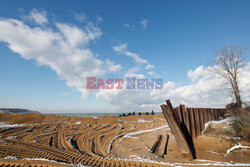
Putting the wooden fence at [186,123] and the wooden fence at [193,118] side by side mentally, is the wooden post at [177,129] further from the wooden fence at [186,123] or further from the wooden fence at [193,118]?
the wooden fence at [193,118]

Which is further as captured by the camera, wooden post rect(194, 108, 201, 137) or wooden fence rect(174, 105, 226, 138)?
wooden post rect(194, 108, 201, 137)

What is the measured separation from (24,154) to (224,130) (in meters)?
9.97

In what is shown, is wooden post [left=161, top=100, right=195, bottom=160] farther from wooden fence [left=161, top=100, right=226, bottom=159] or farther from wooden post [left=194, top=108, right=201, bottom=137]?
wooden post [left=194, top=108, right=201, bottom=137]

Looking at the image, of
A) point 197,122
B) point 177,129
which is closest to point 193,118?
point 197,122

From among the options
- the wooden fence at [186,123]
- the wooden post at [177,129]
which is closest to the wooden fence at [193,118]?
the wooden fence at [186,123]

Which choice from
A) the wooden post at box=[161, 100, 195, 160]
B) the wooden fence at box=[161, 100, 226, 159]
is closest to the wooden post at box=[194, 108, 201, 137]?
the wooden fence at box=[161, 100, 226, 159]

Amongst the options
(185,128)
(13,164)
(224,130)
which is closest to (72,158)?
(13,164)

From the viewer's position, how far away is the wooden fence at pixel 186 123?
19.3 feet

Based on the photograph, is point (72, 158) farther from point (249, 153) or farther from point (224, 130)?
point (224, 130)

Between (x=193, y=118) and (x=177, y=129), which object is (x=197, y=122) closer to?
(x=193, y=118)

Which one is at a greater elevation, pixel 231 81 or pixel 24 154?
pixel 231 81

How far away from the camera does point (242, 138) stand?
646 centimetres

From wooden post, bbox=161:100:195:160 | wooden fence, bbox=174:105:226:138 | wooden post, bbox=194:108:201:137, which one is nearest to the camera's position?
wooden post, bbox=161:100:195:160

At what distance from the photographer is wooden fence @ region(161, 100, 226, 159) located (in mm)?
5887
